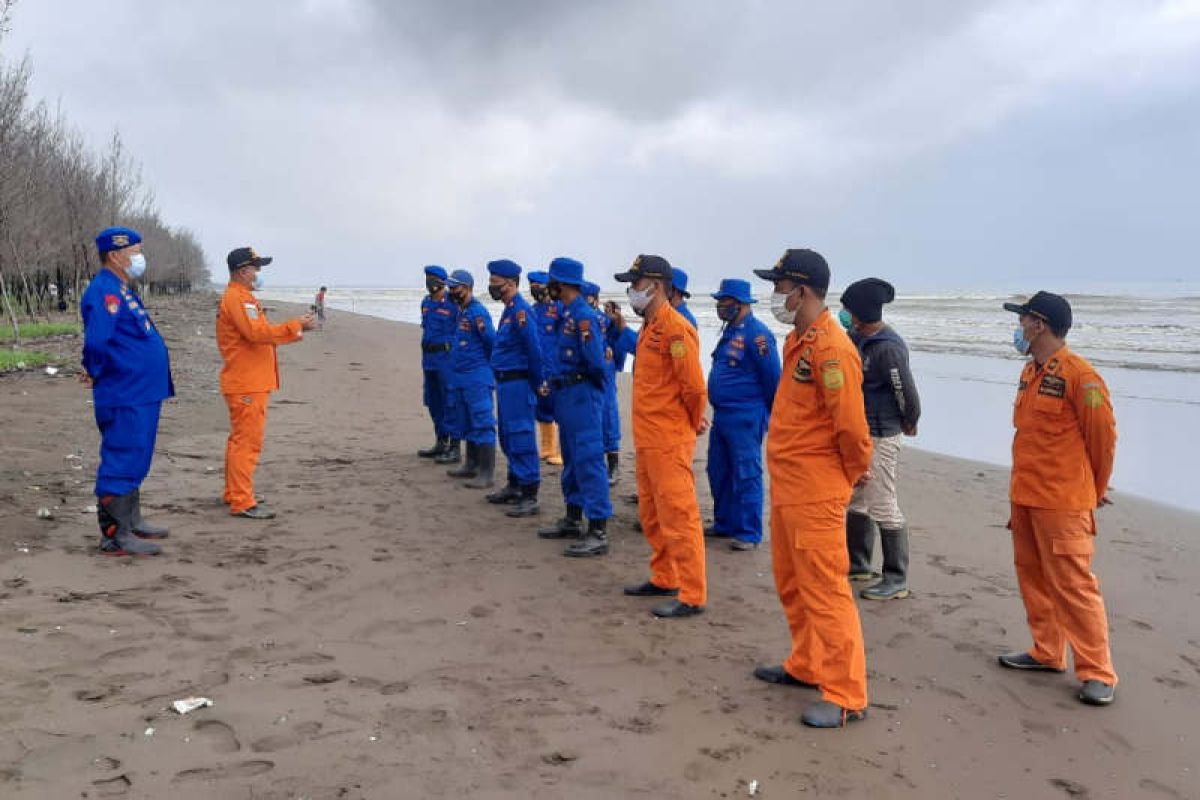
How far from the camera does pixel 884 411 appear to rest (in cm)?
520

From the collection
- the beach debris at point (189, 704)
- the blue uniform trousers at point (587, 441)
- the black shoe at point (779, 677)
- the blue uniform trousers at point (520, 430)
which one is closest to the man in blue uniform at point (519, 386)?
the blue uniform trousers at point (520, 430)

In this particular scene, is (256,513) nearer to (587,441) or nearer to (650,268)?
(587,441)

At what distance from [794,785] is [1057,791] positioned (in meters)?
1.01

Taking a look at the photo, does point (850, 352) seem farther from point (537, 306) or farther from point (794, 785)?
point (537, 306)

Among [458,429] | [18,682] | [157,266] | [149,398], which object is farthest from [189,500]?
[157,266]

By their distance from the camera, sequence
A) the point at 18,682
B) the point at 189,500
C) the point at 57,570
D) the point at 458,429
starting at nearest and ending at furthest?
the point at 18,682
the point at 57,570
the point at 189,500
the point at 458,429

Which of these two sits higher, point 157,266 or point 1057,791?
point 157,266

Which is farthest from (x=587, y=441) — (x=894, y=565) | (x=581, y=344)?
(x=894, y=565)

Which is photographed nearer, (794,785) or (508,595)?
(794,785)

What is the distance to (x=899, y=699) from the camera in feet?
12.6

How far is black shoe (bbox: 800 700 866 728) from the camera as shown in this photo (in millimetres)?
3498

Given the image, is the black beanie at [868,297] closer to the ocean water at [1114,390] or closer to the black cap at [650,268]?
the black cap at [650,268]

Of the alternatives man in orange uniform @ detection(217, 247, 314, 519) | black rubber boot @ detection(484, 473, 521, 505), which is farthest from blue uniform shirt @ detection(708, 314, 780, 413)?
man in orange uniform @ detection(217, 247, 314, 519)

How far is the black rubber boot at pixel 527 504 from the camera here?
6.93 metres
